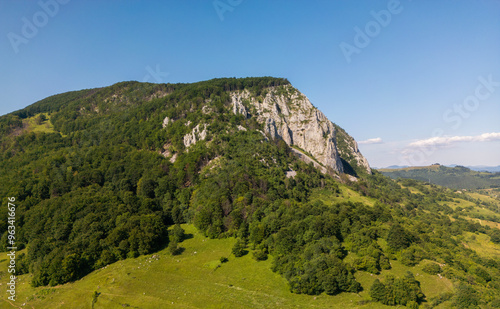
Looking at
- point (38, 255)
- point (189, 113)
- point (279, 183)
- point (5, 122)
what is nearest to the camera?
point (38, 255)

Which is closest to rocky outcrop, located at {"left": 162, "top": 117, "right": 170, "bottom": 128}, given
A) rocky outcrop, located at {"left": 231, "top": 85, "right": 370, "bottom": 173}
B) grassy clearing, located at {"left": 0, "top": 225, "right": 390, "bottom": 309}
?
rocky outcrop, located at {"left": 231, "top": 85, "right": 370, "bottom": 173}

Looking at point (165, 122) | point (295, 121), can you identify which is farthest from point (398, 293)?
point (165, 122)

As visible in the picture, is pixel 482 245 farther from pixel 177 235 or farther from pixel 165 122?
pixel 165 122

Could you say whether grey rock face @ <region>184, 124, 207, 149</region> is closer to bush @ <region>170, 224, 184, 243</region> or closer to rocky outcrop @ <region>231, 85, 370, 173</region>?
rocky outcrop @ <region>231, 85, 370, 173</region>

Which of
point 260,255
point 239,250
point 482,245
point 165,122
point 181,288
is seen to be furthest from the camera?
Result: point 165,122

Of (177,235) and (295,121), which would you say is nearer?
(177,235)

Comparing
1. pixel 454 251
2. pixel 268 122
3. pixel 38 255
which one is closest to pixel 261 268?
pixel 454 251

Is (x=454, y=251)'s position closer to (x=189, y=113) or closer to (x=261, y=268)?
(x=261, y=268)
